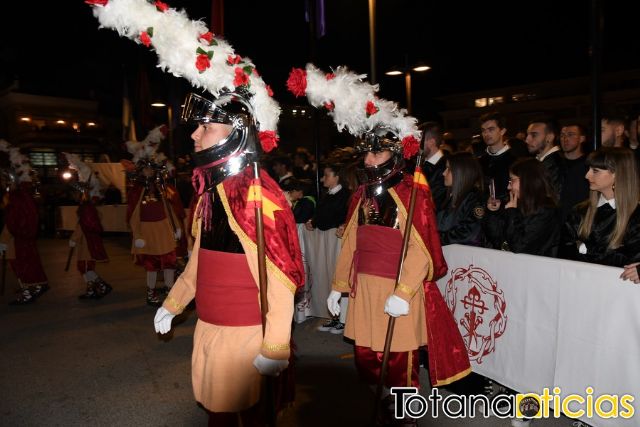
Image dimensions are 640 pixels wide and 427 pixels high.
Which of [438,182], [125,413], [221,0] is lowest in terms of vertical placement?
[125,413]

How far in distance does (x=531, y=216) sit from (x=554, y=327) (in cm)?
94

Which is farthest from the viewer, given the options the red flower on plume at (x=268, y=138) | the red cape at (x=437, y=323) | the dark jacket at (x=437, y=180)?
the dark jacket at (x=437, y=180)

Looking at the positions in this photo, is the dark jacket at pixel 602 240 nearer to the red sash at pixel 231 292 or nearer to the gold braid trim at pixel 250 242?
the gold braid trim at pixel 250 242

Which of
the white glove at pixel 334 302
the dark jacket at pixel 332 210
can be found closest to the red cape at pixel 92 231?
the dark jacket at pixel 332 210

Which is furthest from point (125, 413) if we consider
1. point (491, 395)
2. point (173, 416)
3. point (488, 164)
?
point (488, 164)

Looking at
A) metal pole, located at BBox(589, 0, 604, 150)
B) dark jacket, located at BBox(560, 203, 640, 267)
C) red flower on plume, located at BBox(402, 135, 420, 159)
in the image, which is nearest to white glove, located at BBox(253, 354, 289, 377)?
red flower on plume, located at BBox(402, 135, 420, 159)

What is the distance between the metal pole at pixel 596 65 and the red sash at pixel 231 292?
3340 millimetres

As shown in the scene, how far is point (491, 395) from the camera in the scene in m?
4.19

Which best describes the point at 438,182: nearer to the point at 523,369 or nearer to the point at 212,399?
the point at 523,369

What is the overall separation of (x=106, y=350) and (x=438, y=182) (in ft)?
13.6

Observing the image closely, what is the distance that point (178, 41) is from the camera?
264 cm

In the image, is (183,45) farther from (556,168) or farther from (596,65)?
(556,168)

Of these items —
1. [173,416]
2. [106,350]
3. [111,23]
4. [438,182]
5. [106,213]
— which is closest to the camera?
[111,23]

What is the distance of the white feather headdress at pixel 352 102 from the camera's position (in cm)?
318
